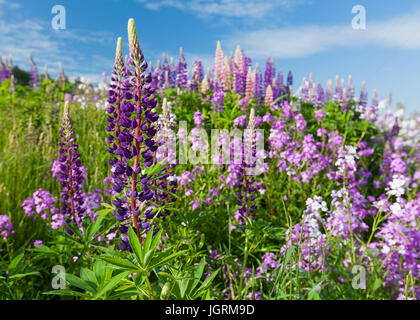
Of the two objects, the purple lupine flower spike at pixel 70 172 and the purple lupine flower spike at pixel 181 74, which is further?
the purple lupine flower spike at pixel 181 74

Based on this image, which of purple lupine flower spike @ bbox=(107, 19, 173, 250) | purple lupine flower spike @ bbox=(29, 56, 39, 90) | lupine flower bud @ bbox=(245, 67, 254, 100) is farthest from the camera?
purple lupine flower spike @ bbox=(29, 56, 39, 90)

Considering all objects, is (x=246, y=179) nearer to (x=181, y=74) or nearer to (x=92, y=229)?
(x=92, y=229)

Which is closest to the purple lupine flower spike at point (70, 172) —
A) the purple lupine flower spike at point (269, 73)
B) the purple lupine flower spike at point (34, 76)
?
the purple lupine flower spike at point (269, 73)

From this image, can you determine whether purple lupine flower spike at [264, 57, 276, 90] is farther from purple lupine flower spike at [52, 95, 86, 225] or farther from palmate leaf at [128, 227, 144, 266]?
palmate leaf at [128, 227, 144, 266]

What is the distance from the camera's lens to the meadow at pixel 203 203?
1.66m

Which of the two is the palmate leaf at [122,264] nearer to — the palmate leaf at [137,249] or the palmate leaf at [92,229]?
the palmate leaf at [137,249]

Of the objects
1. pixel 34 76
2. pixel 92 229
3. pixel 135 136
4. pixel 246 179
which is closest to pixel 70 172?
pixel 92 229

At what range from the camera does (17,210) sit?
383cm

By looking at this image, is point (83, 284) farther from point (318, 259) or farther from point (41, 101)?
point (41, 101)

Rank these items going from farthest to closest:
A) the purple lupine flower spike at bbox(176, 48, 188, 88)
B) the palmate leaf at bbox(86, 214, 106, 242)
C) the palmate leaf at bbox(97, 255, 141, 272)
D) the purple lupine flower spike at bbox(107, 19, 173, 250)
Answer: the purple lupine flower spike at bbox(176, 48, 188, 88) → the palmate leaf at bbox(86, 214, 106, 242) → the purple lupine flower spike at bbox(107, 19, 173, 250) → the palmate leaf at bbox(97, 255, 141, 272)

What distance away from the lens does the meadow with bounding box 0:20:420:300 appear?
1655 mm

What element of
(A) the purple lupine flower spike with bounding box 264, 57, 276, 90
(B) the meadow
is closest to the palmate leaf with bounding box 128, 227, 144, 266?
(B) the meadow
